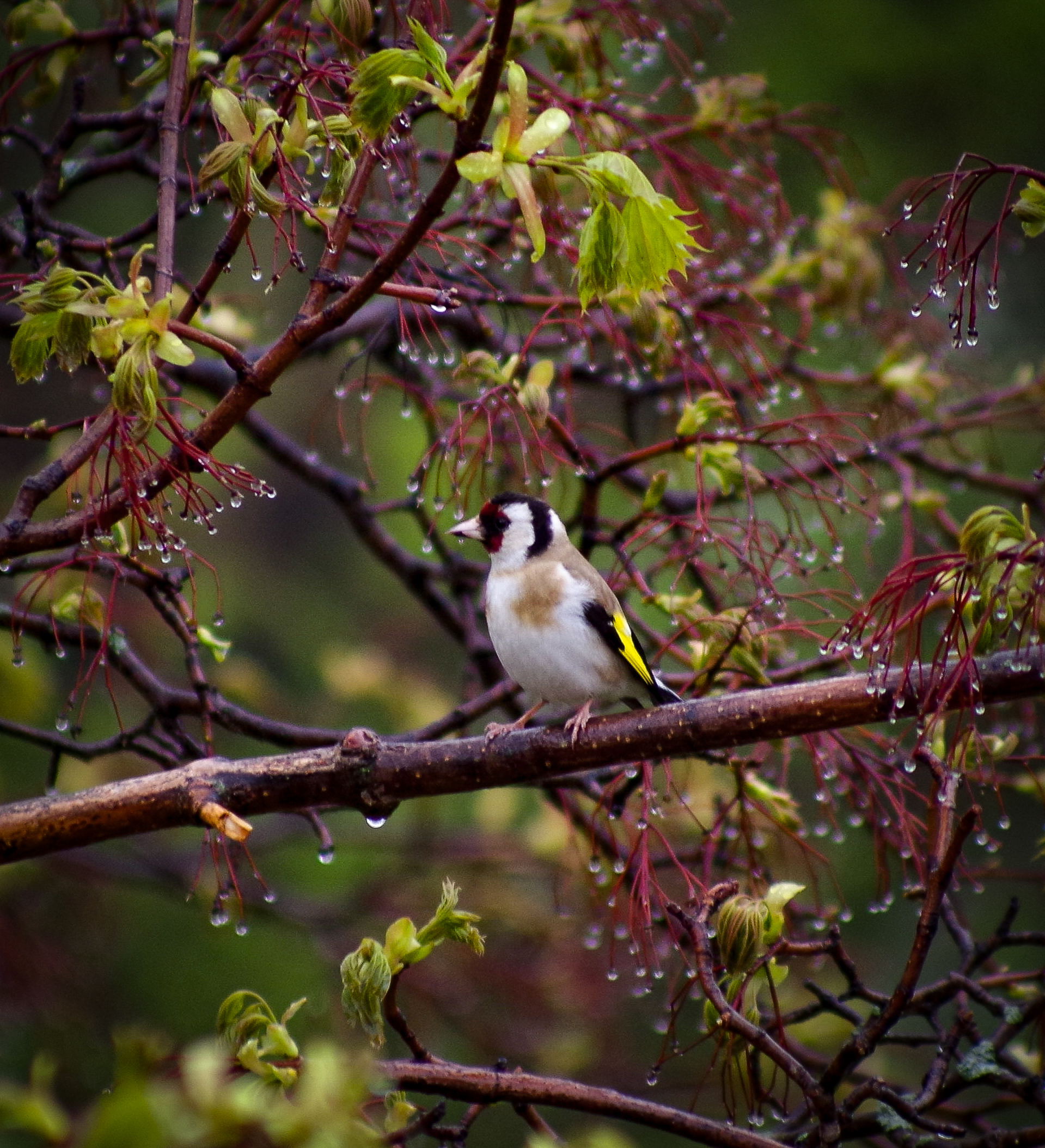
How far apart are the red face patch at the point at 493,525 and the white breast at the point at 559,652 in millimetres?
327

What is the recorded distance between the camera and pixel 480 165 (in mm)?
1878

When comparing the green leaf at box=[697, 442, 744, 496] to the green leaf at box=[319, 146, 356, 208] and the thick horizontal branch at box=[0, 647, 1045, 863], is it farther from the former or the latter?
the green leaf at box=[319, 146, 356, 208]

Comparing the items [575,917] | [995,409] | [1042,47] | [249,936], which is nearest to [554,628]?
[575,917]

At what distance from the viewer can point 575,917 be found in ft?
17.3

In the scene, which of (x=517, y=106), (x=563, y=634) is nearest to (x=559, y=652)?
(x=563, y=634)

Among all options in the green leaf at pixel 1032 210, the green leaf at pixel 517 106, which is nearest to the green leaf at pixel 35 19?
the green leaf at pixel 517 106

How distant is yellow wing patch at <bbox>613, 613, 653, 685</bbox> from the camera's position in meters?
3.37

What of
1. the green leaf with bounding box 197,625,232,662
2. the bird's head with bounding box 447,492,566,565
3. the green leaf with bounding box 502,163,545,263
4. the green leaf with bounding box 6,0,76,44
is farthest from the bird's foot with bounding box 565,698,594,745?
the green leaf with bounding box 6,0,76,44

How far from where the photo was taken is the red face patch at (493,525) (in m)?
3.81

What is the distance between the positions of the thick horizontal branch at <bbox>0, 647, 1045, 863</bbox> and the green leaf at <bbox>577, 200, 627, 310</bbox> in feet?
2.95

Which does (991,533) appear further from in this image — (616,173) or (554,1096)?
Answer: (554,1096)

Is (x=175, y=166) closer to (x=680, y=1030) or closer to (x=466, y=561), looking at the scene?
(x=466, y=561)

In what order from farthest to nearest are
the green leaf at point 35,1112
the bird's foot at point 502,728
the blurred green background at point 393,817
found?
the blurred green background at point 393,817
the bird's foot at point 502,728
the green leaf at point 35,1112

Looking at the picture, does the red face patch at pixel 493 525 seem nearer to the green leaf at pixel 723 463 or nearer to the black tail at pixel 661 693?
the black tail at pixel 661 693
